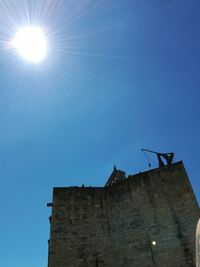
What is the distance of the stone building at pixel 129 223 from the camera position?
547 inches

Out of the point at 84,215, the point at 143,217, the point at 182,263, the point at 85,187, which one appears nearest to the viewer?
the point at 182,263

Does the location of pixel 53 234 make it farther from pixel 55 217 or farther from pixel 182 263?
pixel 182 263

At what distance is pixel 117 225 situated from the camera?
1569 cm

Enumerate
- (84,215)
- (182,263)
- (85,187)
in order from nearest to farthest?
(182,263) → (84,215) → (85,187)

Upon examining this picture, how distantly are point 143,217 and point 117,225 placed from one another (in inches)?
61.7

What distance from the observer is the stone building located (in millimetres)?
13906

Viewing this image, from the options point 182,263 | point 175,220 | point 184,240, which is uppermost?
point 175,220

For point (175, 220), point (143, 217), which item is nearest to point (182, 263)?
point (175, 220)

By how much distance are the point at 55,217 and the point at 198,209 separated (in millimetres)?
7692

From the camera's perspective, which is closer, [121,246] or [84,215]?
[121,246]

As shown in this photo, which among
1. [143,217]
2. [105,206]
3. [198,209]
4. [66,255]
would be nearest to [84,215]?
[105,206]

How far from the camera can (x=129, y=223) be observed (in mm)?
15367

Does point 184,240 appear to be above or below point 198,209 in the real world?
below

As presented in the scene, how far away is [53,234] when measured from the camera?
15.5 m
